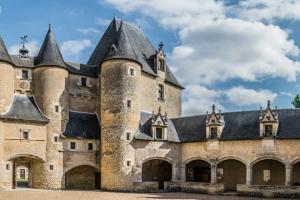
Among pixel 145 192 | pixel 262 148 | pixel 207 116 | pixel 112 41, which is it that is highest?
pixel 112 41

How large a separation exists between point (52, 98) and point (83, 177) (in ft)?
24.5

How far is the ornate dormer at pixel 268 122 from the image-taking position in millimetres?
32125

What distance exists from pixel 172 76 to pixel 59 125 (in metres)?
13.9

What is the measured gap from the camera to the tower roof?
34.4 metres

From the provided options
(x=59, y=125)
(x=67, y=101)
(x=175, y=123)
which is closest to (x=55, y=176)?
(x=59, y=125)

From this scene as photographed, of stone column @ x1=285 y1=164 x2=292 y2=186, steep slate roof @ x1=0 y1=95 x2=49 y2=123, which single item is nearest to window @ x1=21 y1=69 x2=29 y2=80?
steep slate roof @ x1=0 y1=95 x2=49 y2=123

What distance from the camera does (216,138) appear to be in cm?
3425

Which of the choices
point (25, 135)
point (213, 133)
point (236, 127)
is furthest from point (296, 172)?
point (25, 135)

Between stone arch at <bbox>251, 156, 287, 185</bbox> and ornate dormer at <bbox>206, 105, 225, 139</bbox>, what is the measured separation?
3.95 metres

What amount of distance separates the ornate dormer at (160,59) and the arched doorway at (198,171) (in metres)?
9.42

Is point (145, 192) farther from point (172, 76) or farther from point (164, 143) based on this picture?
point (172, 76)

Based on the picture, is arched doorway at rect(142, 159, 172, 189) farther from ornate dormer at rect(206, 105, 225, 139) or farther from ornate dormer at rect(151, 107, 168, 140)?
ornate dormer at rect(206, 105, 225, 139)

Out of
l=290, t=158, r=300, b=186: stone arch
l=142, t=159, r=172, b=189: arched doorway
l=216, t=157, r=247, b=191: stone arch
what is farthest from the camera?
l=142, t=159, r=172, b=189: arched doorway

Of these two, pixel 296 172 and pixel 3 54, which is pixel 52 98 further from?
pixel 296 172
